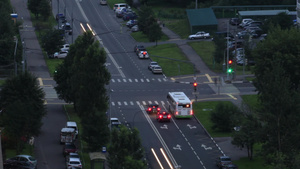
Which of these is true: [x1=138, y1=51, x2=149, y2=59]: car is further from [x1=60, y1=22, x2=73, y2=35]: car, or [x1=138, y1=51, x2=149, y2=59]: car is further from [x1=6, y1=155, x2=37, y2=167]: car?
[x1=6, y1=155, x2=37, y2=167]: car

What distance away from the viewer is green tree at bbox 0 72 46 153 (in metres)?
86.2

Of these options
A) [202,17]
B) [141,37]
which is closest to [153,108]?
[141,37]

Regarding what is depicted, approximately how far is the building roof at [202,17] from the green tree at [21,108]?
63.0 meters

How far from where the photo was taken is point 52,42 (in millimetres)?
134500

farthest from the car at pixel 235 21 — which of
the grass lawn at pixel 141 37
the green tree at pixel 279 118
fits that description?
the green tree at pixel 279 118

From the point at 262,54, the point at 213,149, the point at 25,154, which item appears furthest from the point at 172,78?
the point at 25,154

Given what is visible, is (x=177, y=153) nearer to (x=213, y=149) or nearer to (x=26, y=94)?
(x=213, y=149)

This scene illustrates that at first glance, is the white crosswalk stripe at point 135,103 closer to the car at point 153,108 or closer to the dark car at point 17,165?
the car at point 153,108

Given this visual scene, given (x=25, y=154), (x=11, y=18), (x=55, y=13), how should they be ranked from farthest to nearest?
(x=55, y=13), (x=11, y=18), (x=25, y=154)

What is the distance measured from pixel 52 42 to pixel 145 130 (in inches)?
1551

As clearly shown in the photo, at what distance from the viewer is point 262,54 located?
11038 cm

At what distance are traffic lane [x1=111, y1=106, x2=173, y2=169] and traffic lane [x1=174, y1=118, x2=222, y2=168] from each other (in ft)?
11.8

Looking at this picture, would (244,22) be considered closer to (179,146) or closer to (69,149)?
(179,146)

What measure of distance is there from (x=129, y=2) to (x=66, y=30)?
85.7 feet
